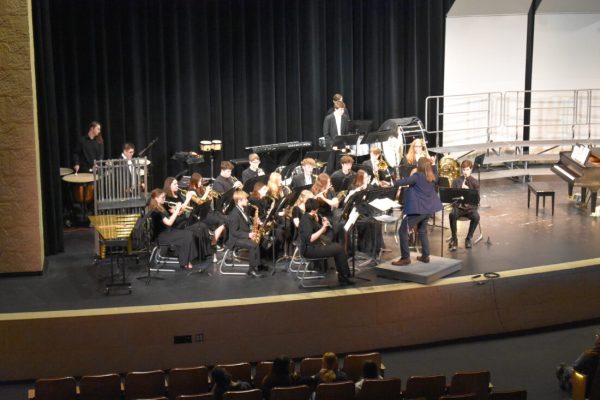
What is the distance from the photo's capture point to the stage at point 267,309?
1084cm

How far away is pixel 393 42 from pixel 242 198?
715cm

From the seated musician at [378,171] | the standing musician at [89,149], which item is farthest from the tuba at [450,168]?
the standing musician at [89,149]

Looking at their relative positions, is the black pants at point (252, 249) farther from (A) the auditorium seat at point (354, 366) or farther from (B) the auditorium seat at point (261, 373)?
(A) the auditorium seat at point (354, 366)

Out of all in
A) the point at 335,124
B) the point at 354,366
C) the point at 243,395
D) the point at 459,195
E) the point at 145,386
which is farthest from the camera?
the point at 335,124

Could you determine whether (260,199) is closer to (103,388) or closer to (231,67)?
(103,388)

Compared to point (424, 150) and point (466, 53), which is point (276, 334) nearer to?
point (424, 150)

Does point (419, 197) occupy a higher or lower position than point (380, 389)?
higher

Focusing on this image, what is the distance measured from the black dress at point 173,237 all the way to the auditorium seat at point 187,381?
330 cm

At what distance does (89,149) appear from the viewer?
14.7m

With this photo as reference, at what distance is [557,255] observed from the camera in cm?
1300

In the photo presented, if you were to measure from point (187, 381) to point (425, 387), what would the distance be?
229 centimetres

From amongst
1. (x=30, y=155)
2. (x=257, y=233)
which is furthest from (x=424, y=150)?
(x=30, y=155)

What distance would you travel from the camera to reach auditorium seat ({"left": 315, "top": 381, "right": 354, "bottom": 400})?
852 centimetres

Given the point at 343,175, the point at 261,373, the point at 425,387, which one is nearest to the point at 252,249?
the point at 343,175
